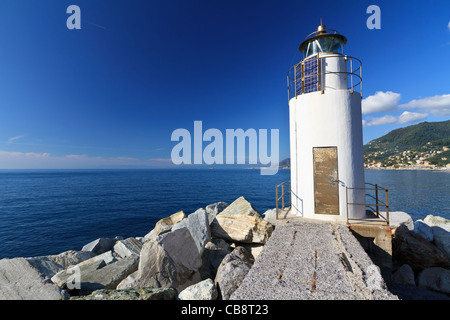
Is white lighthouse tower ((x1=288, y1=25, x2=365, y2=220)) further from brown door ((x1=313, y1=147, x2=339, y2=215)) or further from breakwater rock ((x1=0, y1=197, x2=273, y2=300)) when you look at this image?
breakwater rock ((x1=0, y1=197, x2=273, y2=300))

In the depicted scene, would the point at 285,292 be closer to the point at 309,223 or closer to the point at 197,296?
the point at 197,296

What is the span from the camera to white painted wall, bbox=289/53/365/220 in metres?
8.22

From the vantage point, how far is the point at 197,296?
5062 mm

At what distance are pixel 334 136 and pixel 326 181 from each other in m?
1.80

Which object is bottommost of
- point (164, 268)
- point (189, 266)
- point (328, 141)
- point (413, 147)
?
point (189, 266)

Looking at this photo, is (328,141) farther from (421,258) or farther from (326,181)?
(421,258)

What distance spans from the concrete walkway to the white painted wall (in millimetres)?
2140

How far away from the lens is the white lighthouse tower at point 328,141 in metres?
8.23

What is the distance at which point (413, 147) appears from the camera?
486 feet

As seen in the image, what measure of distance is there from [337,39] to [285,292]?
10.1 metres

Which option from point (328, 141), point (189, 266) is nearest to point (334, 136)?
point (328, 141)

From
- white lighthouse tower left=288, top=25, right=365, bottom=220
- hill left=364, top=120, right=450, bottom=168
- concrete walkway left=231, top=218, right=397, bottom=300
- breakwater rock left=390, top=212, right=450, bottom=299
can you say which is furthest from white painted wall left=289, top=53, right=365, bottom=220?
hill left=364, top=120, right=450, bottom=168

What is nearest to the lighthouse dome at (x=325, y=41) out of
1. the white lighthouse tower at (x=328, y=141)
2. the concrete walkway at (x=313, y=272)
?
the white lighthouse tower at (x=328, y=141)
